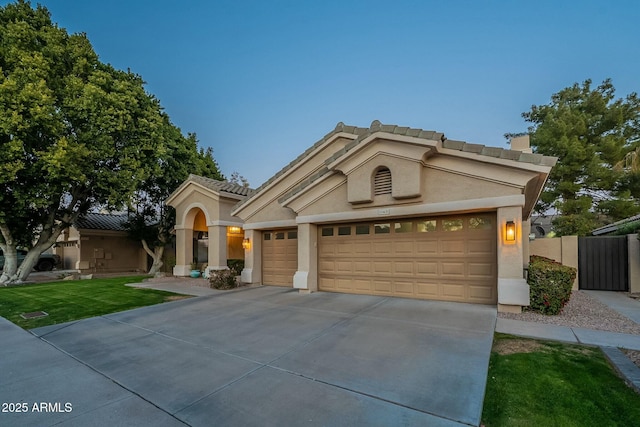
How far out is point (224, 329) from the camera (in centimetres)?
598

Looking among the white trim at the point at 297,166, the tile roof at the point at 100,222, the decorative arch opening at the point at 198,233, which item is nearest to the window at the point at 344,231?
the white trim at the point at 297,166

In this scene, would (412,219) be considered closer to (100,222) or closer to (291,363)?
(291,363)

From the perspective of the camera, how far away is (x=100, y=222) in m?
21.0

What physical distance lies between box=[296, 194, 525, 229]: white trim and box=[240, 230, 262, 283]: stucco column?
2.86 meters

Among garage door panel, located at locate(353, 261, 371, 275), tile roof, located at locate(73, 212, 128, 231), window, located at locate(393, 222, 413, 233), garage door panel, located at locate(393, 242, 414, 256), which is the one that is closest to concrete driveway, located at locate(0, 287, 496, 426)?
garage door panel, located at locate(393, 242, 414, 256)

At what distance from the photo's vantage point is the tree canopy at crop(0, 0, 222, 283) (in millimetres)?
11648

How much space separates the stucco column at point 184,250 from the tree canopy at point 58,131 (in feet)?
10.6

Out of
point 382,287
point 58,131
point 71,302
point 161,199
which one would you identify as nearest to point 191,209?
point 161,199

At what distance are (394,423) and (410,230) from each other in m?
6.23

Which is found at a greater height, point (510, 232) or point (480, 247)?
point (510, 232)

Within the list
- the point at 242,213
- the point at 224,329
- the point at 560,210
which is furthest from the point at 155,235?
the point at 560,210

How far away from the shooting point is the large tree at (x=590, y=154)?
17.2m

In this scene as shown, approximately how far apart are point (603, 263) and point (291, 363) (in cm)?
1281

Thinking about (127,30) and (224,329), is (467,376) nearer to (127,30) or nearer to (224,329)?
(224,329)
